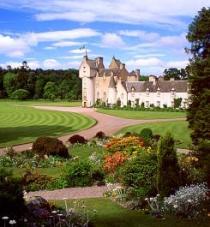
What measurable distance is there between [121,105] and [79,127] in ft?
153

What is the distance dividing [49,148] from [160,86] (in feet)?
215

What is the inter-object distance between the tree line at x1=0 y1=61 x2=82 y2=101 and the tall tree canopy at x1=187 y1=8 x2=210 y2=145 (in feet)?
321

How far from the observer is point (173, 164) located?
45.1ft

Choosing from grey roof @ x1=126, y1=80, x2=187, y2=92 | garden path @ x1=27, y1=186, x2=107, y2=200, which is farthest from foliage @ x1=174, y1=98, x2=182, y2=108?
garden path @ x1=27, y1=186, x2=107, y2=200

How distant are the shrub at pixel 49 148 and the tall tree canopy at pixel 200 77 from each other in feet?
22.8

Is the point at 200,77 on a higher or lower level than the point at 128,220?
higher

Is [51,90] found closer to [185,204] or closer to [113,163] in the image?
[113,163]

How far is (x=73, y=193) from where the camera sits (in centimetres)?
1658

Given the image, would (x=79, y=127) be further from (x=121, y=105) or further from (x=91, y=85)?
(x=91, y=85)

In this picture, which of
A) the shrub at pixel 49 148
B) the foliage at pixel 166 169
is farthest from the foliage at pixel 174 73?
the foliage at pixel 166 169

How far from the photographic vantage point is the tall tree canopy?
21.6 m

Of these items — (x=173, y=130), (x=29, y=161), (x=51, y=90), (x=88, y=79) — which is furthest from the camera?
(x=51, y=90)

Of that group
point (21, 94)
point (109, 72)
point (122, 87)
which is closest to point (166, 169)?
point (122, 87)

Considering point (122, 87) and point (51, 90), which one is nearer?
point (122, 87)
